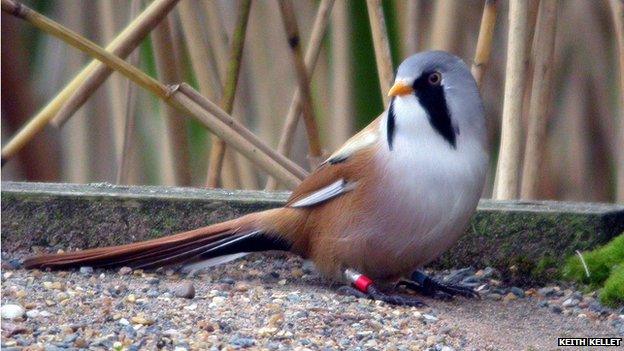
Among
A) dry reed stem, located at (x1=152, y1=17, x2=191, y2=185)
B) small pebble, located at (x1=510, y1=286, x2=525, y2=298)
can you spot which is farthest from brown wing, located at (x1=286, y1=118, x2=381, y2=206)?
dry reed stem, located at (x1=152, y1=17, x2=191, y2=185)

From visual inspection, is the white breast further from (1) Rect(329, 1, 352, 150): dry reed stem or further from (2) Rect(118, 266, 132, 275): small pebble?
(1) Rect(329, 1, 352, 150): dry reed stem

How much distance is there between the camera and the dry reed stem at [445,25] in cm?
495

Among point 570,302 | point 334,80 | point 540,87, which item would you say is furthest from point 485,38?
point 334,80

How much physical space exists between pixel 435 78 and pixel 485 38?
536 mm

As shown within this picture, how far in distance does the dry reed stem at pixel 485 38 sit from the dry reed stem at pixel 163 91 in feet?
2.68

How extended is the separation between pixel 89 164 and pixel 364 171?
2468 mm

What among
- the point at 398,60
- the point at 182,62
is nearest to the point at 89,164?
the point at 182,62

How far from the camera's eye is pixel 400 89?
12.4 ft

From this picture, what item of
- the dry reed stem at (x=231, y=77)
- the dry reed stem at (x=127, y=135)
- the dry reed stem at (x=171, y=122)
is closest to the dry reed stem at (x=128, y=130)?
the dry reed stem at (x=127, y=135)

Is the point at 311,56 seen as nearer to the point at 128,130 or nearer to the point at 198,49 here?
the point at 198,49

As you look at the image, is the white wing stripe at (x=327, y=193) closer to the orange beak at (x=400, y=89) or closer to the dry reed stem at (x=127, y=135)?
the orange beak at (x=400, y=89)

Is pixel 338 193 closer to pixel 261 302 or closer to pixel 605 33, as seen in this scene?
pixel 261 302

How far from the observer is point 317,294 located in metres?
3.80

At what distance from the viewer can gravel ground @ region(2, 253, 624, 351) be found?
3.13m
